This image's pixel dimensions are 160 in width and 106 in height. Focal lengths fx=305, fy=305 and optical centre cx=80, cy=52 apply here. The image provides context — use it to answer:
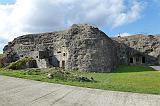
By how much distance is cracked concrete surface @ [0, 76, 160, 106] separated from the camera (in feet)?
32.8

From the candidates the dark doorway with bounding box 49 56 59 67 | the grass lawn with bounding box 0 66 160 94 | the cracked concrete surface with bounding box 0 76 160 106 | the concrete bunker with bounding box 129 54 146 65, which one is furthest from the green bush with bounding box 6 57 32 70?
the cracked concrete surface with bounding box 0 76 160 106

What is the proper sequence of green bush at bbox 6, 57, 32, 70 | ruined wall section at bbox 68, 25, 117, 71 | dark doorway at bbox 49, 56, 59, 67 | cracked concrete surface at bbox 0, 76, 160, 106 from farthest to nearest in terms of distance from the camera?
dark doorway at bbox 49, 56, 59, 67 < green bush at bbox 6, 57, 32, 70 < ruined wall section at bbox 68, 25, 117, 71 < cracked concrete surface at bbox 0, 76, 160, 106

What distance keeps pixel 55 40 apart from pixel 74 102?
116 ft

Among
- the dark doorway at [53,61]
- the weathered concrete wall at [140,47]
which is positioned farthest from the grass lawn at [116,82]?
the weathered concrete wall at [140,47]

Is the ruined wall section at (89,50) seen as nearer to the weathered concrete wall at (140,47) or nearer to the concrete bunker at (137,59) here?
the weathered concrete wall at (140,47)

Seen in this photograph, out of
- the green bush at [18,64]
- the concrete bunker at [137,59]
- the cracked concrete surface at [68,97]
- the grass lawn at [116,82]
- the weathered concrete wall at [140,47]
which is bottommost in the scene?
the cracked concrete surface at [68,97]

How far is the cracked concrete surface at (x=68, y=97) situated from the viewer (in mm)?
10005

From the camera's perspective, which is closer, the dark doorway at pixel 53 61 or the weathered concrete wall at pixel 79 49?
the weathered concrete wall at pixel 79 49

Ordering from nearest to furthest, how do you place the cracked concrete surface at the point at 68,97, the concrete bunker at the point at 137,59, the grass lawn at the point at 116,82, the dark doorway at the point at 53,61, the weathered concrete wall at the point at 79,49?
the cracked concrete surface at the point at 68,97 → the grass lawn at the point at 116,82 → the weathered concrete wall at the point at 79,49 → the dark doorway at the point at 53,61 → the concrete bunker at the point at 137,59

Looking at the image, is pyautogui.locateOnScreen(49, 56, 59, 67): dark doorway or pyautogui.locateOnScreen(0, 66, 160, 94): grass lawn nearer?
pyautogui.locateOnScreen(0, 66, 160, 94): grass lawn

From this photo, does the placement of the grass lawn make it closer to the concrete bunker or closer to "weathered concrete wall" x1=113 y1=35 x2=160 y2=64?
"weathered concrete wall" x1=113 y1=35 x2=160 y2=64

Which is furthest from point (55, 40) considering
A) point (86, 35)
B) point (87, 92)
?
point (87, 92)

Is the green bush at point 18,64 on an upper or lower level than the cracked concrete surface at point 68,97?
upper

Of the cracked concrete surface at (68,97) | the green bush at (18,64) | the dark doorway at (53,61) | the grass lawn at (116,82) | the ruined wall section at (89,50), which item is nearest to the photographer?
the cracked concrete surface at (68,97)
